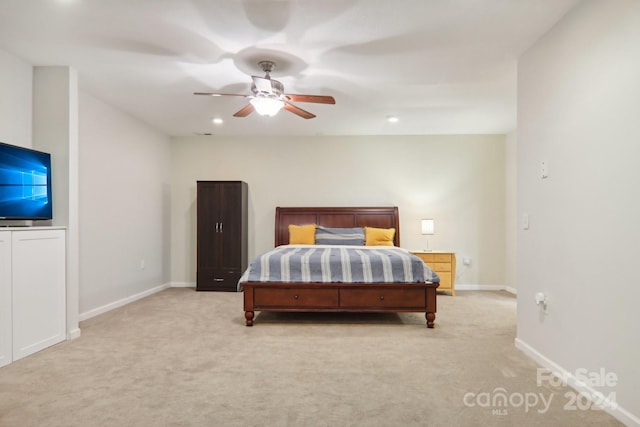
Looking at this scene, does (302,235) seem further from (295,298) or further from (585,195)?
(585,195)

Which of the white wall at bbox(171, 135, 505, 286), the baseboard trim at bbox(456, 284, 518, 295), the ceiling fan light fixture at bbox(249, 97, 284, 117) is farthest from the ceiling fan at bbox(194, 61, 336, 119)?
the baseboard trim at bbox(456, 284, 518, 295)

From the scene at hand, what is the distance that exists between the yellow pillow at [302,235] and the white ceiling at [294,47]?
1967mm

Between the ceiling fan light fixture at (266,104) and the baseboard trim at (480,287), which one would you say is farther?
the baseboard trim at (480,287)

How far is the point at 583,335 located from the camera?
229 centimetres

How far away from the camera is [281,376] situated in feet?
8.33

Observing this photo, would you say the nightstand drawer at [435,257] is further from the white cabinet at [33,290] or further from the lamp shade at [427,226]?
the white cabinet at [33,290]

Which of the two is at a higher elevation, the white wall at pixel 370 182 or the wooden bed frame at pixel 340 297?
the white wall at pixel 370 182

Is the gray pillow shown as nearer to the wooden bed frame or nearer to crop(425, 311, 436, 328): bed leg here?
the wooden bed frame

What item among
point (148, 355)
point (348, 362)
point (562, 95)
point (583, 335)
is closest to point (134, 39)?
point (148, 355)

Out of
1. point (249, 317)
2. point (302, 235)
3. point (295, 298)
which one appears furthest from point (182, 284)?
point (295, 298)

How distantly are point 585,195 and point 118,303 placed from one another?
519cm

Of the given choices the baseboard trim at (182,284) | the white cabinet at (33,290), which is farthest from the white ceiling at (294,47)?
the baseboard trim at (182,284)

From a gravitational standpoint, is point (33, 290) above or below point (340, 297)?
above

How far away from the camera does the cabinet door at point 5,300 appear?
2686 mm
